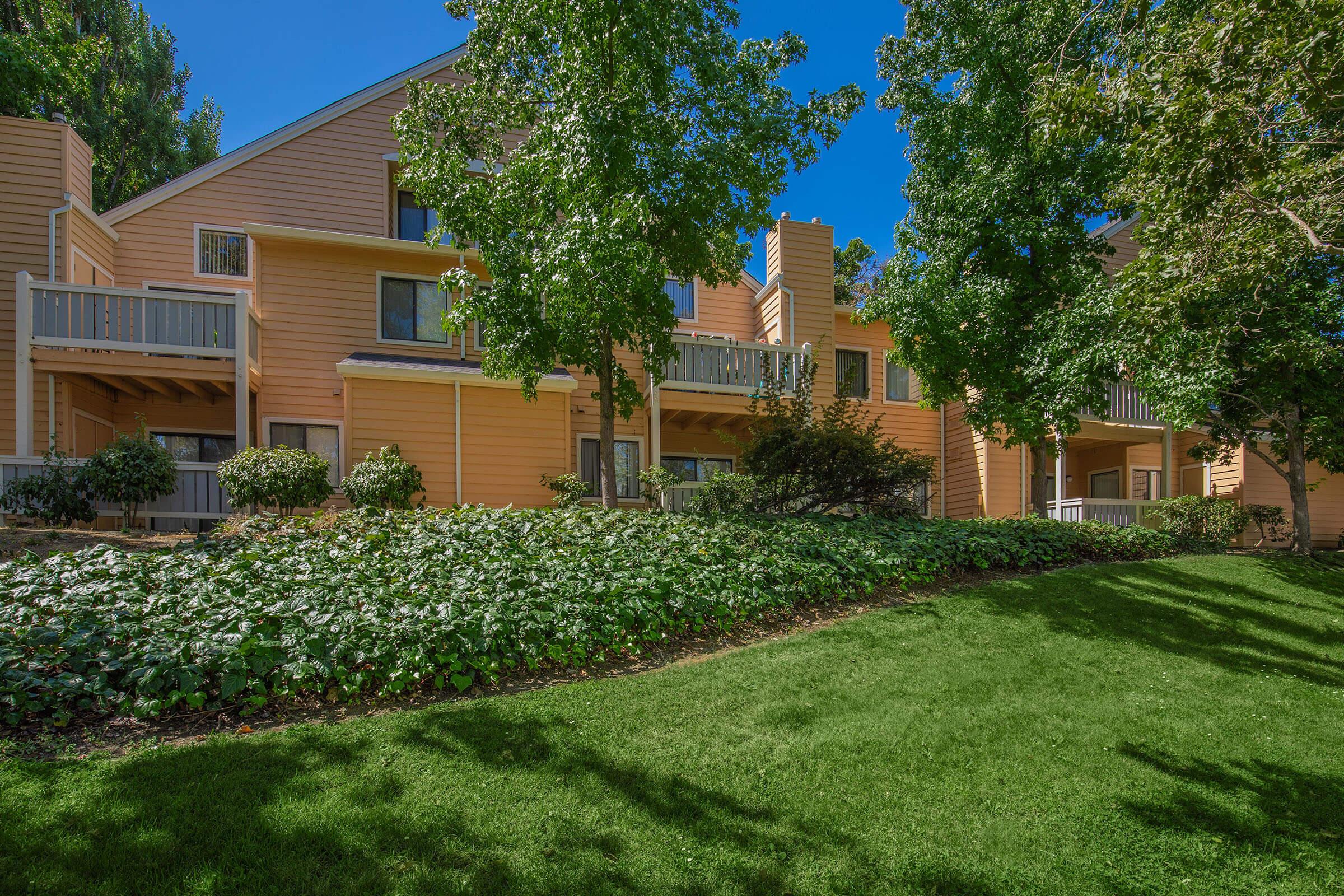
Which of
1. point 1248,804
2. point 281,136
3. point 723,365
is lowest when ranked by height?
point 1248,804

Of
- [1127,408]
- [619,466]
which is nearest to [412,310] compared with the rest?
[619,466]

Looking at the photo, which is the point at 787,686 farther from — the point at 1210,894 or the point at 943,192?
the point at 943,192

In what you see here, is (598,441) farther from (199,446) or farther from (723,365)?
(199,446)

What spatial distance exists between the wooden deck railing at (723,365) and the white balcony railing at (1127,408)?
772 centimetres

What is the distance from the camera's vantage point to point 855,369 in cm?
1831

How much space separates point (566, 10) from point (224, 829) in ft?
34.4

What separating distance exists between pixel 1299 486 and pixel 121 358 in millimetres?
20859

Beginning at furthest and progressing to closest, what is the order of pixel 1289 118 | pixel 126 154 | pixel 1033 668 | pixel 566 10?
pixel 126 154, pixel 566 10, pixel 1289 118, pixel 1033 668

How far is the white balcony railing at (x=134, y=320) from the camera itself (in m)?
11.4

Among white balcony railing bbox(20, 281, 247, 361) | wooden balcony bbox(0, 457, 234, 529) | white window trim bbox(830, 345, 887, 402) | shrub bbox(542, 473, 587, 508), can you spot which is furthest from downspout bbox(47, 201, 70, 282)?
white window trim bbox(830, 345, 887, 402)

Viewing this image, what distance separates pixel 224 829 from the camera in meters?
3.58

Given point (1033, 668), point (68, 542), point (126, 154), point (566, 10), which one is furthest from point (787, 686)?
point (126, 154)

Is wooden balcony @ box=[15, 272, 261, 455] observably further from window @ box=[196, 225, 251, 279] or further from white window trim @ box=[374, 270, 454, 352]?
window @ box=[196, 225, 251, 279]

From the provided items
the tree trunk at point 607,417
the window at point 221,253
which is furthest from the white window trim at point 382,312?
the tree trunk at point 607,417
